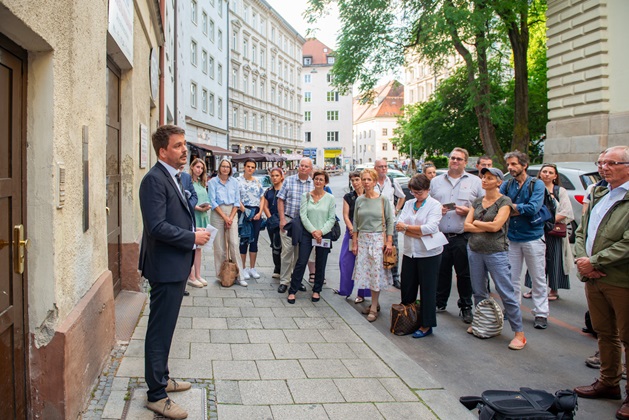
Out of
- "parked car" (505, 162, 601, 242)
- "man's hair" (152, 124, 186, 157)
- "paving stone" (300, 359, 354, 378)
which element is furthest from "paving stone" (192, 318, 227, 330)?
"parked car" (505, 162, 601, 242)

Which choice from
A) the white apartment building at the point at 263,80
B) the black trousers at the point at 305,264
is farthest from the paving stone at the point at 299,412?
the white apartment building at the point at 263,80

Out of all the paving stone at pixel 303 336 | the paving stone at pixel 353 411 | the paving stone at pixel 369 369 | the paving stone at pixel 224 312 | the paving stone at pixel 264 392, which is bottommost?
the paving stone at pixel 353 411

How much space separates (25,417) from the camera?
11.1 ft

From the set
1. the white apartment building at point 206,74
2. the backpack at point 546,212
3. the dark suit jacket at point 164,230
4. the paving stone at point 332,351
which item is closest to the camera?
the dark suit jacket at point 164,230

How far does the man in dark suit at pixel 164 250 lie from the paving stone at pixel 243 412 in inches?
11.1

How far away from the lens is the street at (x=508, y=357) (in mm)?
4949

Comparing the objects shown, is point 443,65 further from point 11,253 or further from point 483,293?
point 11,253

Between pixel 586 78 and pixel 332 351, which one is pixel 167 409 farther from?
pixel 586 78

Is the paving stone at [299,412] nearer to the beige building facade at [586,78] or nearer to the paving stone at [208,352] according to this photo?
the paving stone at [208,352]

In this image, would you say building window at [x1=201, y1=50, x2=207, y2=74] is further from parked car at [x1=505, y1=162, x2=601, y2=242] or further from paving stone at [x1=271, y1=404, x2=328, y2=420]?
paving stone at [x1=271, y1=404, x2=328, y2=420]

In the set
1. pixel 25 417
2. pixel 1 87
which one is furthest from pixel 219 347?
pixel 1 87

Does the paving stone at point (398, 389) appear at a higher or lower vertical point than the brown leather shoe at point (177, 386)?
lower

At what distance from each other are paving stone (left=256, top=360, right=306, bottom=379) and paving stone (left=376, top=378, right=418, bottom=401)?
0.68m

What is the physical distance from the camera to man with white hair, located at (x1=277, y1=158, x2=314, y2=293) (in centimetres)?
835
